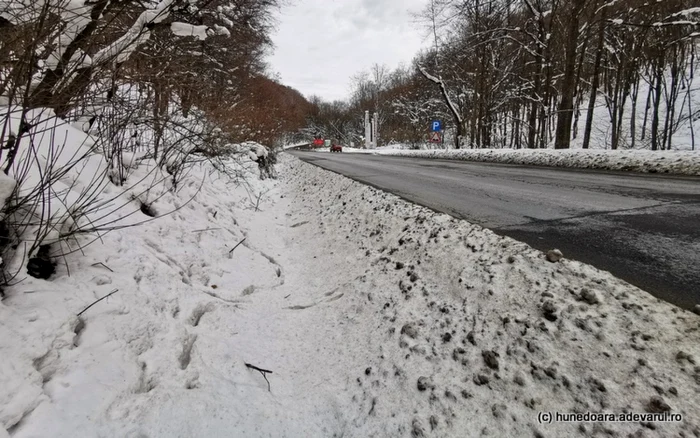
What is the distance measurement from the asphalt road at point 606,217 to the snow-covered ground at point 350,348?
46cm

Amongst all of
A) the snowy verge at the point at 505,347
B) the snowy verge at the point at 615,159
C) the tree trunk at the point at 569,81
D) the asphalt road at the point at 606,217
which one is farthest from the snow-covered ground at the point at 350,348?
the tree trunk at the point at 569,81

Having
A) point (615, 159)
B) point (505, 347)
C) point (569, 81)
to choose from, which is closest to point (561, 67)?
point (569, 81)

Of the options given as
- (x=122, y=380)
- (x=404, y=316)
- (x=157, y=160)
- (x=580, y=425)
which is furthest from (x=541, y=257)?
(x=157, y=160)

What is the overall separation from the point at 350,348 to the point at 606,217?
343 centimetres

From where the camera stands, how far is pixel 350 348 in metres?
2.74

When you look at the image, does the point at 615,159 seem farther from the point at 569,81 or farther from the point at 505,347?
the point at 505,347

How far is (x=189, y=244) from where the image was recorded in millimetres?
4012

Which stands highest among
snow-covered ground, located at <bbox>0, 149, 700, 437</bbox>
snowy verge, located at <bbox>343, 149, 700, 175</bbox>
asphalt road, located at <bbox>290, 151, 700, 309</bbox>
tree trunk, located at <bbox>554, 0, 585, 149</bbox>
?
tree trunk, located at <bbox>554, 0, 585, 149</bbox>

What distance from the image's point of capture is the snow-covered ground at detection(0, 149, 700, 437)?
1.68 metres

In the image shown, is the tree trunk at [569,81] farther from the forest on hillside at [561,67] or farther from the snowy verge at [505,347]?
the snowy verge at [505,347]

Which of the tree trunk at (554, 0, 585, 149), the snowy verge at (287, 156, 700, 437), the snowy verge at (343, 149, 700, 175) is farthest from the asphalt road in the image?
the tree trunk at (554, 0, 585, 149)

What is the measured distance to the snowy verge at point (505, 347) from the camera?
1.62 m

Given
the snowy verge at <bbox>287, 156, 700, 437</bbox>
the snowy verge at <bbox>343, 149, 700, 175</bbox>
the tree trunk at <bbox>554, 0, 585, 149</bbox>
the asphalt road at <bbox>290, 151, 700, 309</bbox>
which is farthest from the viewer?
the tree trunk at <bbox>554, 0, 585, 149</bbox>

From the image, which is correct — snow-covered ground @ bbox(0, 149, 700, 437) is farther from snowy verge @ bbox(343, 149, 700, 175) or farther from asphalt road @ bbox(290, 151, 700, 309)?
snowy verge @ bbox(343, 149, 700, 175)
